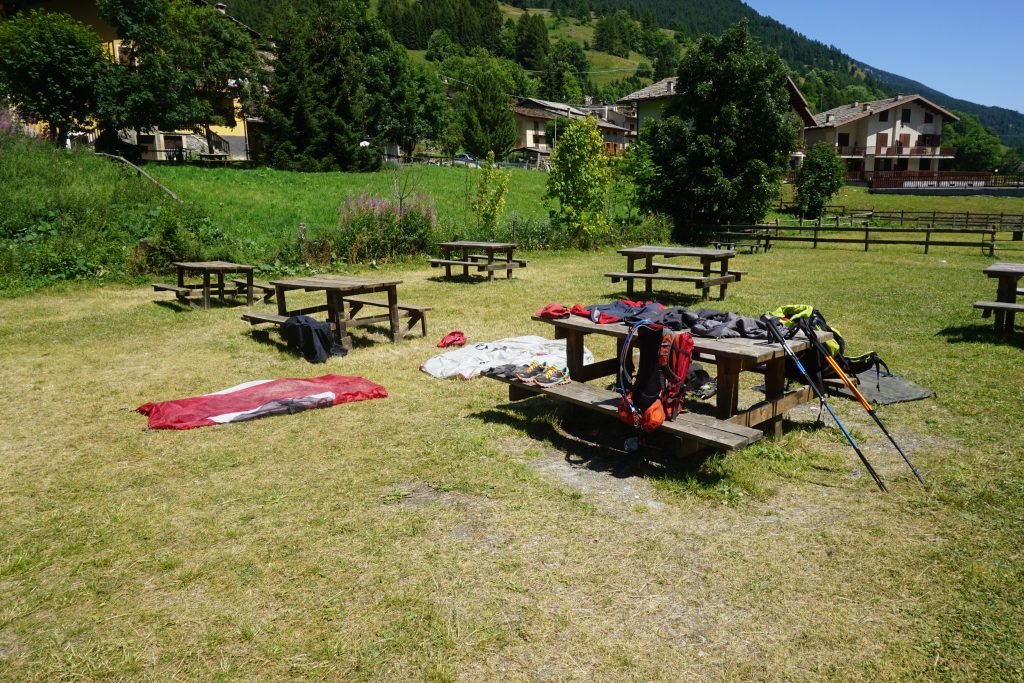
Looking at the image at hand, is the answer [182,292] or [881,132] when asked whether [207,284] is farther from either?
[881,132]

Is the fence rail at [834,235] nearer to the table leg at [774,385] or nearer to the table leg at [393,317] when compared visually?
the table leg at [393,317]

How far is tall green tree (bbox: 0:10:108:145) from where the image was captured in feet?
87.3

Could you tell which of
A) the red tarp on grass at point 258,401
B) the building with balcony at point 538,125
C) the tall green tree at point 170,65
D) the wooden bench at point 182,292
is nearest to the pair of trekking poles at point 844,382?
the red tarp on grass at point 258,401

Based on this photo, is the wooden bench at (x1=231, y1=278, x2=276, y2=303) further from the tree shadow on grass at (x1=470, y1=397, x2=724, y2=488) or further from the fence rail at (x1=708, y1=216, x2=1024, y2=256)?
the fence rail at (x1=708, y1=216, x2=1024, y2=256)

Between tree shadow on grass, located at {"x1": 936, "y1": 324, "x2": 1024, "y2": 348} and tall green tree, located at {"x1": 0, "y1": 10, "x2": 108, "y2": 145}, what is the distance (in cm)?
3135

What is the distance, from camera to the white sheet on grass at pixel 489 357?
7555 mm

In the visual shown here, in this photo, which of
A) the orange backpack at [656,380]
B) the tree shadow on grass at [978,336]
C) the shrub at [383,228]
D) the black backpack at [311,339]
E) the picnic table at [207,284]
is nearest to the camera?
the orange backpack at [656,380]

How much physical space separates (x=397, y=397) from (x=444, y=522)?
2.81 m

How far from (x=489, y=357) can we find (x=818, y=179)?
32.3m

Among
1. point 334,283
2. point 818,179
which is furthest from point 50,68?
point 818,179

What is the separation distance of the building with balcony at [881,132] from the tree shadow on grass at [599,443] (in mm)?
64400

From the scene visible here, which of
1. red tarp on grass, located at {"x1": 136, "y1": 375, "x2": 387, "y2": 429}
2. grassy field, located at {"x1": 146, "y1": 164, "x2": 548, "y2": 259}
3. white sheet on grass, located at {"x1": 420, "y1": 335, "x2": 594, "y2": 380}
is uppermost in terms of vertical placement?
grassy field, located at {"x1": 146, "y1": 164, "x2": 548, "y2": 259}

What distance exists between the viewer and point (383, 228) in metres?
17.0

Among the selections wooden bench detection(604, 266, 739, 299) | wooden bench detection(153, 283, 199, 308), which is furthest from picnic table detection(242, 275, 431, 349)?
wooden bench detection(604, 266, 739, 299)
